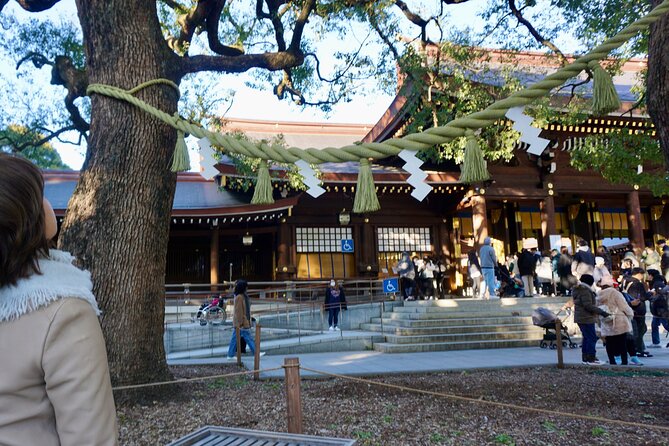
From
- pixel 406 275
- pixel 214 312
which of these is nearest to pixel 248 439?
pixel 214 312

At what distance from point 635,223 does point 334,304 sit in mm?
10800

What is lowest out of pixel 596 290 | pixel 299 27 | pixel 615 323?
pixel 615 323

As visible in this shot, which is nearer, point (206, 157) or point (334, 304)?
point (206, 157)

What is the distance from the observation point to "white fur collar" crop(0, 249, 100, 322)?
3.60 feet

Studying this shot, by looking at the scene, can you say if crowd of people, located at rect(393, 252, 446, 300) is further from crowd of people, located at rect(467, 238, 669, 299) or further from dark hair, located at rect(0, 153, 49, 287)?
dark hair, located at rect(0, 153, 49, 287)

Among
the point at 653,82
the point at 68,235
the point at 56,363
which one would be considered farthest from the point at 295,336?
the point at 56,363

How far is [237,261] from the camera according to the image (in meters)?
16.4

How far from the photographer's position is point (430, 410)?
436 cm

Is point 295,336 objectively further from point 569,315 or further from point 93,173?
point 93,173

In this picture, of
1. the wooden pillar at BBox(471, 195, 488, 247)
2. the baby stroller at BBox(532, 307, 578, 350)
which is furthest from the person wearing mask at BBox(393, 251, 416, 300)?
the baby stroller at BBox(532, 307, 578, 350)

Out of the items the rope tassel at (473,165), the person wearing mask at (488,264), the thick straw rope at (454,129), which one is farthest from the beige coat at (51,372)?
the person wearing mask at (488,264)

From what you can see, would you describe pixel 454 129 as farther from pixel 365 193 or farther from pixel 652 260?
pixel 652 260

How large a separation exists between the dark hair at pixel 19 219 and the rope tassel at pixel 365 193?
1.95 m

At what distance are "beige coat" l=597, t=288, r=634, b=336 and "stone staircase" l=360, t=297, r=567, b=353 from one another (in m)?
2.71
